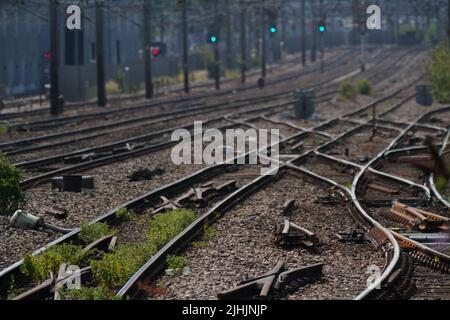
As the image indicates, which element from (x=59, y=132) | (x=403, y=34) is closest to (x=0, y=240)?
(x=59, y=132)

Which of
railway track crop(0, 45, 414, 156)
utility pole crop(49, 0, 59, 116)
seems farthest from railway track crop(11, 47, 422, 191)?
utility pole crop(49, 0, 59, 116)

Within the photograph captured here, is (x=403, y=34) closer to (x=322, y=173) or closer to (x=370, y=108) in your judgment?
(x=370, y=108)

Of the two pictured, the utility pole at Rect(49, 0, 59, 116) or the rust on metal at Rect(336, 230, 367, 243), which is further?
the utility pole at Rect(49, 0, 59, 116)

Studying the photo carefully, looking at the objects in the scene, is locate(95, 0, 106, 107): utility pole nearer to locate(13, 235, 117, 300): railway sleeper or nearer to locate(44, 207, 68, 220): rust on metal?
locate(44, 207, 68, 220): rust on metal

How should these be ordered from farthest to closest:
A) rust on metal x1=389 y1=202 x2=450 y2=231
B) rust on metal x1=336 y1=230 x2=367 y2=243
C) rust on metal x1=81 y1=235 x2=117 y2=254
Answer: rust on metal x1=389 y1=202 x2=450 y2=231 < rust on metal x1=336 y1=230 x2=367 y2=243 < rust on metal x1=81 y1=235 x2=117 y2=254

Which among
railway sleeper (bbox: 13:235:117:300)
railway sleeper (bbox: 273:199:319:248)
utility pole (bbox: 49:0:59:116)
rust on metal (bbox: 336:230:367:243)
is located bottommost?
rust on metal (bbox: 336:230:367:243)

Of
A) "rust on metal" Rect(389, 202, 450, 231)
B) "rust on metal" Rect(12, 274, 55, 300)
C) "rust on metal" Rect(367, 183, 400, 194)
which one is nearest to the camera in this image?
"rust on metal" Rect(12, 274, 55, 300)

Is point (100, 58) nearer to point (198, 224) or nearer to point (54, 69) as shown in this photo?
point (54, 69)

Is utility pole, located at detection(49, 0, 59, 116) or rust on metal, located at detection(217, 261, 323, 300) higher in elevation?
utility pole, located at detection(49, 0, 59, 116)

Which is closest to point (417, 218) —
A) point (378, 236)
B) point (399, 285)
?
point (378, 236)

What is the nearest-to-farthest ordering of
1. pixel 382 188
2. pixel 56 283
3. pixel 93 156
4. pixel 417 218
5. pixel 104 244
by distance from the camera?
pixel 56 283, pixel 104 244, pixel 417 218, pixel 382 188, pixel 93 156

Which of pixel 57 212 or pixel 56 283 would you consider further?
pixel 57 212

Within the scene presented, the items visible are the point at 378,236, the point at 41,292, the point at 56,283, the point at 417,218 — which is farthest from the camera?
the point at 417,218
